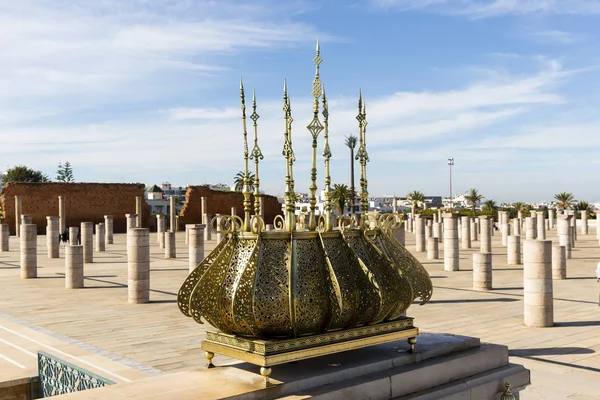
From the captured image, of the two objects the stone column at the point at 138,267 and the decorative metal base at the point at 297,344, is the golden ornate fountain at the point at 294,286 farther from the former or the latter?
the stone column at the point at 138,267

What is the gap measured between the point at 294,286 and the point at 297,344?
39 cm

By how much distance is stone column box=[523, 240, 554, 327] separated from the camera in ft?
32.7

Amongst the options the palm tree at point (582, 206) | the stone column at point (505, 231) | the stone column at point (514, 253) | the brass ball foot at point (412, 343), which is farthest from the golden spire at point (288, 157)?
the palm tree at point (582, 206)

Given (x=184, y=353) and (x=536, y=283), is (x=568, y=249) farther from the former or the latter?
(x=184, y=353)

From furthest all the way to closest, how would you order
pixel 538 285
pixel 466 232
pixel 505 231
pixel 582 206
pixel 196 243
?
1. pixel 582 206
2. pixel 505 231
3. pixel 466 232
4. pixel 196 243
5. pixel 538 285

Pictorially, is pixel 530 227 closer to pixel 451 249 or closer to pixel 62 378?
pixel 451 249

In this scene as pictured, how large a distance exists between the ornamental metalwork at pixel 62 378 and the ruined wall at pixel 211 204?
41.0m

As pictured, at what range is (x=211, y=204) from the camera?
2040 inches

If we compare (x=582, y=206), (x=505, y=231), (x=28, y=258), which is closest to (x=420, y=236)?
(x=505, y=231)

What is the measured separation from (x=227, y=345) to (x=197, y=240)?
12.7 meters

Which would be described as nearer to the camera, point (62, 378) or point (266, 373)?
point (266, 373)

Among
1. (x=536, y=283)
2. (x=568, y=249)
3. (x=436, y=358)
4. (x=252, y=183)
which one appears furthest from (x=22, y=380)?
(x=568, y=249)

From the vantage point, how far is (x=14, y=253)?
26.7 metres

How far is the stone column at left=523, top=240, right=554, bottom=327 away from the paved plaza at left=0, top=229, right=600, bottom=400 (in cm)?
25
